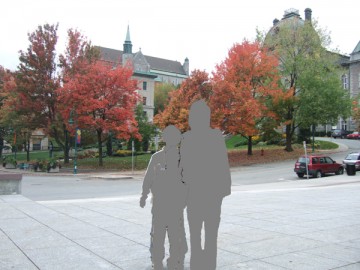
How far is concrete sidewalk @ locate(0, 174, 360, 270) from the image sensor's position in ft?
19.7

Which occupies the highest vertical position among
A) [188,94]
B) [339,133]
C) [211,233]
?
[188,94]

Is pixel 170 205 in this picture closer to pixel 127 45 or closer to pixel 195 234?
pixel 195 234

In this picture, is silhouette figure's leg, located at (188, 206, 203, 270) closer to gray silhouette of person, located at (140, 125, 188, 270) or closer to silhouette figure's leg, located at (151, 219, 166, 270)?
gray silhouette of person, located at (140, 125, 188, 270)

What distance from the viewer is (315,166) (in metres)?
27.4

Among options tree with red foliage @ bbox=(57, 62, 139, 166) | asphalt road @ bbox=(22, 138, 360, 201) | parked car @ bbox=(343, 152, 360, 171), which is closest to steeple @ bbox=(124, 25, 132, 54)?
tree with red foliage @ bbox=(57, 62, 139, 166)

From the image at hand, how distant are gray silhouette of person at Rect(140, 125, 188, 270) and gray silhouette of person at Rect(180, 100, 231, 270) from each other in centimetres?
22

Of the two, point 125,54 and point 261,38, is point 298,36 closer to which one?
point 261,38

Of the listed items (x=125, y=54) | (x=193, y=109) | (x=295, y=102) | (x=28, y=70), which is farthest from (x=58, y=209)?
(x=125, y=54)

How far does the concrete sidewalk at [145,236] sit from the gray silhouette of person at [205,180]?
3.90ft

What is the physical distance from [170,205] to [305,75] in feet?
124

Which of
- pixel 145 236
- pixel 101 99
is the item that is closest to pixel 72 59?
pixel 101 99

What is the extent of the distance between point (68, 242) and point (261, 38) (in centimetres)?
4069

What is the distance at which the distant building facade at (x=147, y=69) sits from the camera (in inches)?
3273

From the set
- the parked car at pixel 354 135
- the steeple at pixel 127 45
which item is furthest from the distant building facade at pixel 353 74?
the steeple at pixel 127 45
